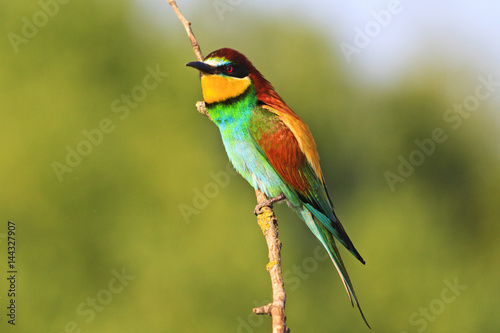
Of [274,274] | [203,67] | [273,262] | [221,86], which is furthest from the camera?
[221,86]

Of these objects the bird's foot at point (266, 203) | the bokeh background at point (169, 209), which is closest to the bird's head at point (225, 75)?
the bird's foot at point (266, 203)

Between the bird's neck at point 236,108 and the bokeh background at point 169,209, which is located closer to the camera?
the bird's neck at point 236,108

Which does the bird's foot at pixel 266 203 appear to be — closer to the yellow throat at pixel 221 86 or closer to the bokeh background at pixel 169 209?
the yellow throat at pixel 221 86

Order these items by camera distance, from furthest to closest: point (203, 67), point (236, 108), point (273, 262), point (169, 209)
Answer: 1. point (169, 209)
2. point (236, 108)
3. point (203, 67)
4. point (273, 262)

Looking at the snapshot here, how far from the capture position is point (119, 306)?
13.5m

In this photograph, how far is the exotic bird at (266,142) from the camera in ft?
13.3

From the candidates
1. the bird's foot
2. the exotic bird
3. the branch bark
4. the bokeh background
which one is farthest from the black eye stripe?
the bokeh background

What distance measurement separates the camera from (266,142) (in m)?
4.12

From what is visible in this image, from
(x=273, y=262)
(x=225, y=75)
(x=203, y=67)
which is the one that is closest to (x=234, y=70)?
(x=225, y=75)

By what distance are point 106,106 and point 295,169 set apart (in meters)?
12.8

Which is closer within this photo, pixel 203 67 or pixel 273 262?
pixel 273 262

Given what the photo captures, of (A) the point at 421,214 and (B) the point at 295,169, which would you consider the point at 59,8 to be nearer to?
(A) the point at 421,214

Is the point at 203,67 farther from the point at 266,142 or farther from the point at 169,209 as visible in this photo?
the point at 169,209

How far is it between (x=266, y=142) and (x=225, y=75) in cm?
46
